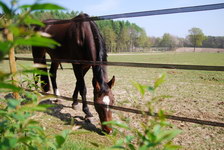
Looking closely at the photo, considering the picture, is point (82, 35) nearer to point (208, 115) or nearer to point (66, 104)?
point (66, 104)

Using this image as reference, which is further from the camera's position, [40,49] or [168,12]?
[40,49]

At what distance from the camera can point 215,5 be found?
1.46 metres

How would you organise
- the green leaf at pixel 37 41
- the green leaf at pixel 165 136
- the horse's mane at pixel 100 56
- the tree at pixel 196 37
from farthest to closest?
the tree at pixel 196 37, the horse's mane at pixel 100 56, the green leaf at pixel 165 136, the green leaf at pixel 37 41

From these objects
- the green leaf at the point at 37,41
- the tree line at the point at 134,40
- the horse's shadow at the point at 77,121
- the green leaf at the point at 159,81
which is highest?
the tree line at the point at 134,40

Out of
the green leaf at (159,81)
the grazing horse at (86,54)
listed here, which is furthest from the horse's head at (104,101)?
the green leaf at (159,81)

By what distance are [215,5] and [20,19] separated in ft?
5.06

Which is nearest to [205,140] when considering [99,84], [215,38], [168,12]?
[99,84]

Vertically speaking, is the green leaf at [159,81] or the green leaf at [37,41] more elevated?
the green leaf at [37,41]

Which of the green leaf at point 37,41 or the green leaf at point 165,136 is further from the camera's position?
the green leaf at point 165,136

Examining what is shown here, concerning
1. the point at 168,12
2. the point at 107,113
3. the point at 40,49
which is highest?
the point at 168,12

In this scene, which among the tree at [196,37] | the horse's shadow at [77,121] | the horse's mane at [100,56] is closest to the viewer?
the horse's mane at [100,56]

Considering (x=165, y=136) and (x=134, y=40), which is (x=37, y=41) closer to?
(x=165, y=136)

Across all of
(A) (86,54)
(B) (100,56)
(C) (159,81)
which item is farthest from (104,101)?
(C) (159,81)

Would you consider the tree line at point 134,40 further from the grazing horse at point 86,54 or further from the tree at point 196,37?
the grazing horse at point 86,54
